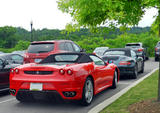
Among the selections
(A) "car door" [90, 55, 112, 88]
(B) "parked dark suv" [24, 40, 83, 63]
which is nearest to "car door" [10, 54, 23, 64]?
(B) "parked dark suv" [24, 40, 83, 63]

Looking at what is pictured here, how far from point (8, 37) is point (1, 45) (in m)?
5.92

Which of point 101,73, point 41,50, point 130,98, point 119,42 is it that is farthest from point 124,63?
point 119,42

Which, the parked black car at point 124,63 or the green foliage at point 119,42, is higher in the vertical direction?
the green foliage at point 119,42

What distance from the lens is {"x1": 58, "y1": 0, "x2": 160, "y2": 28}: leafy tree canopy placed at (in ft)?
16.7

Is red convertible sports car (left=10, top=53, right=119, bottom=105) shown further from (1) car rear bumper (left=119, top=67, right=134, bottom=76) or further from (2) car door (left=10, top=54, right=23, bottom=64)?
(2) car door (left=10, top=54, right=23, bottom=64)

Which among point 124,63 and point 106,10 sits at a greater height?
point 106,10

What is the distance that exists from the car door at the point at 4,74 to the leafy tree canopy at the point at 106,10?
3281 mm

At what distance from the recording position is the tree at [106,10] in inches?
201

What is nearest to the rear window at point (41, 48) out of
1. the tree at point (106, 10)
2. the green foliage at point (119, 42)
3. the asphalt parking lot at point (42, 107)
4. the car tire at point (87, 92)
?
the asphalt parking lot at point (42, 107)

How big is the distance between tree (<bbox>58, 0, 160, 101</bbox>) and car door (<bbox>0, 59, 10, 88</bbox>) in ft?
10.8

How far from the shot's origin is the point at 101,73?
7777 mm

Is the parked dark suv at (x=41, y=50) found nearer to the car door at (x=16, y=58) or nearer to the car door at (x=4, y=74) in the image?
the car door at (x=16, y=58)

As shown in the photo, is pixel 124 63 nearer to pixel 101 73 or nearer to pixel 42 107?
pixel 101 73

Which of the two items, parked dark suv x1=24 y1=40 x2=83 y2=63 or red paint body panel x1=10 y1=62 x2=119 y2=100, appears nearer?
red paint body panel x1=10 y1=62 x2=119 y2=100
